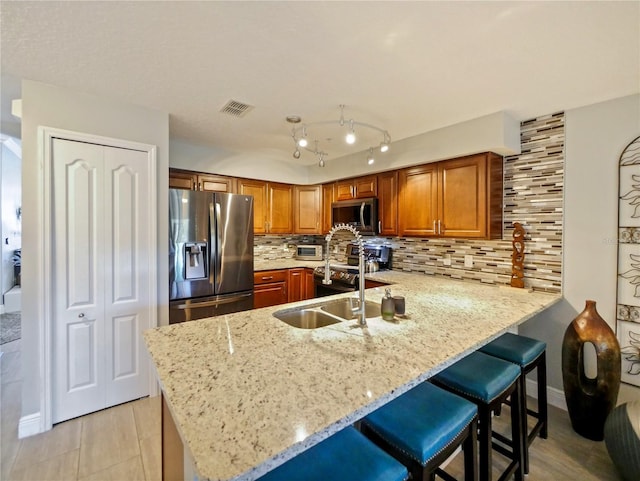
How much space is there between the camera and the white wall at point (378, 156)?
244 cm

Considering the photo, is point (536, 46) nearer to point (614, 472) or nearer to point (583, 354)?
point (583, 354)

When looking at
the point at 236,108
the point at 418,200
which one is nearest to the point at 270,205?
the point at 236,108

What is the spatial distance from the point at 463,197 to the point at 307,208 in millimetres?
2216

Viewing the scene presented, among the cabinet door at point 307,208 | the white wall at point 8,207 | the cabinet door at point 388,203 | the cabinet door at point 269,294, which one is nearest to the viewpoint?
the cabinet door at point 388,203

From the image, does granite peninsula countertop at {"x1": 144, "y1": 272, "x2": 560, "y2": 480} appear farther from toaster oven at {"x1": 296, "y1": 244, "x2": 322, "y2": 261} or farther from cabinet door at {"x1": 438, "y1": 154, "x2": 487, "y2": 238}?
toaster oven at {"x1": 296, "y1": 244, "x2": 322, "y2": 261}

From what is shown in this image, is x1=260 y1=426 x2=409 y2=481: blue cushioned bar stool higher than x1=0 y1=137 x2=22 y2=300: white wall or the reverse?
the reverse

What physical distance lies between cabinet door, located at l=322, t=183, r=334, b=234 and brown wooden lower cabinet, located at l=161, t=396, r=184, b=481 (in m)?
3.12

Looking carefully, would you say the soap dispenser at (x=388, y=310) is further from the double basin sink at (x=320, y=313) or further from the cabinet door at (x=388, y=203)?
the cabinet door at (x=388, y=203)

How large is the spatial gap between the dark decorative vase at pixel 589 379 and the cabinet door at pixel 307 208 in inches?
118

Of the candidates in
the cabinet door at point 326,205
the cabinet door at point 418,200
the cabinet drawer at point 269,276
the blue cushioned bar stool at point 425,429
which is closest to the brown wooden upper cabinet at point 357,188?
the cabinet door at point 326,205

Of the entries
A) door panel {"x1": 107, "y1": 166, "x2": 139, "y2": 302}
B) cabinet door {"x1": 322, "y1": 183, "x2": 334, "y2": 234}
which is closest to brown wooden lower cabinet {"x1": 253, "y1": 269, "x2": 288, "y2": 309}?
cabinet door {"x1": 322, "y1": 183, "x2": 334, "y2": 234}

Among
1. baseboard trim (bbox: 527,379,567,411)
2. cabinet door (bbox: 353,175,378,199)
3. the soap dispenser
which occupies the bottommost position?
baseboard trim (bbox: 527,379,567,411)

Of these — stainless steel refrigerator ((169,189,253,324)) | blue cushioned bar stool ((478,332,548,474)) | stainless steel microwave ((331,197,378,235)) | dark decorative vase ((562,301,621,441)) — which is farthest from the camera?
stainless steel microwave ((331,197,378,235))

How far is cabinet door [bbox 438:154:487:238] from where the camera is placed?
100 inches
